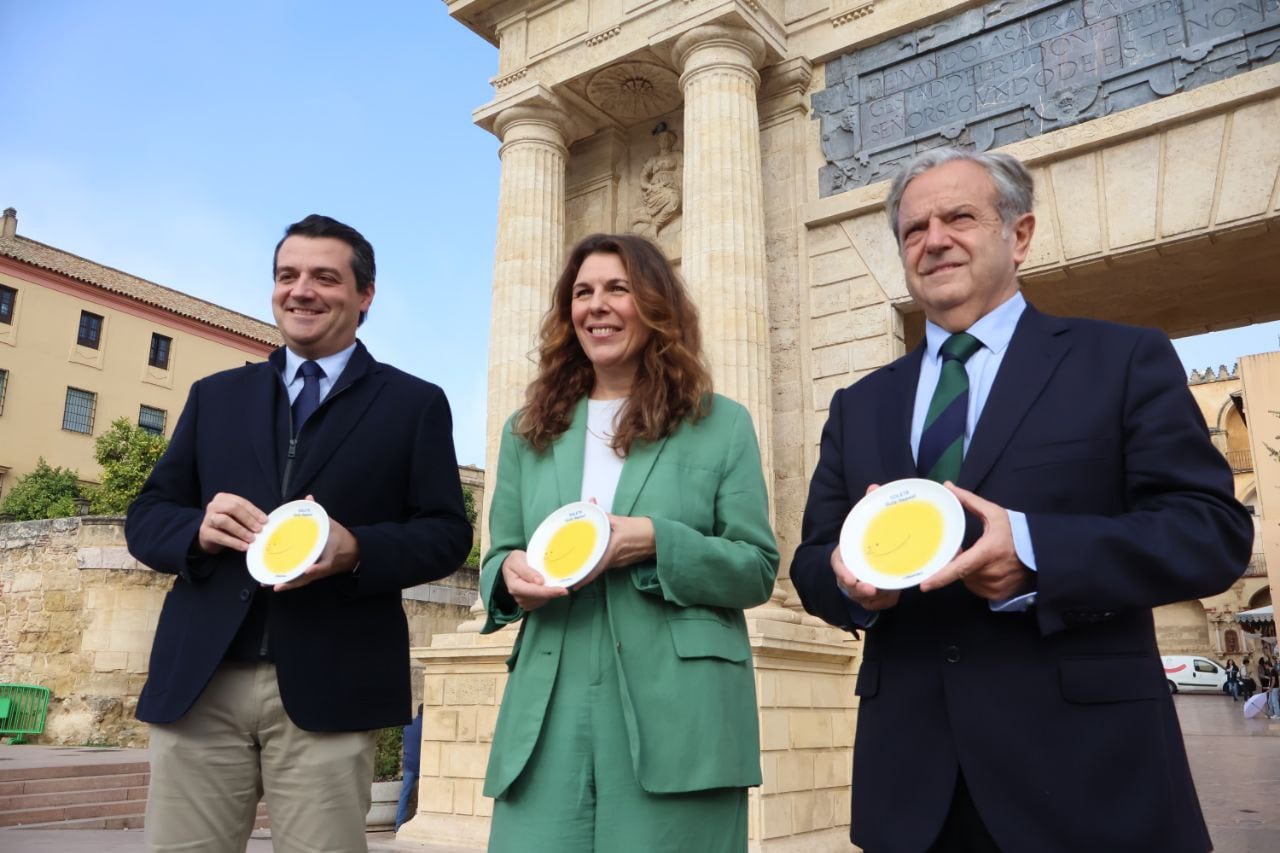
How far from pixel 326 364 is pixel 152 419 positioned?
4230 centimetres

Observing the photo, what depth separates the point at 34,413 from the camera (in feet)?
120

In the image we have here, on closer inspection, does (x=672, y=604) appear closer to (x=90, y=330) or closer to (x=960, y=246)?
(x=960, y=246)

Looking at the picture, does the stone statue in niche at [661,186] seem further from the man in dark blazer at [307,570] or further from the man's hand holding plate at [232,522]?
the man's hand holding plate at [232,522]

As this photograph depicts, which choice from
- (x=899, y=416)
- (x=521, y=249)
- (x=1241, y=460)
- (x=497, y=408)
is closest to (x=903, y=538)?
(x=899, y=416)

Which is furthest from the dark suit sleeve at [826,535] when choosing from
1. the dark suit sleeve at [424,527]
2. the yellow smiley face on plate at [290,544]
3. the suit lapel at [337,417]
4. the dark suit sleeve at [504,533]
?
the suit lapel at [337,417]

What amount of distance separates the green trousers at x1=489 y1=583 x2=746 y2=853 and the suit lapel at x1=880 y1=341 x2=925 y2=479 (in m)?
0.64

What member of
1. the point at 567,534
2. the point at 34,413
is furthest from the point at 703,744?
the point at 34,413

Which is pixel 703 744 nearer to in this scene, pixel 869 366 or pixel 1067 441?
pixel 1067 441

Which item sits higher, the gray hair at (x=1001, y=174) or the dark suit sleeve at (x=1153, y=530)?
the gray hair at (x=1001, y=174)

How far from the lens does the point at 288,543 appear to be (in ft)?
7.64

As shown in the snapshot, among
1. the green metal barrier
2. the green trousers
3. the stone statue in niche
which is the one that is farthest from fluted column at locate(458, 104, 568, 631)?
the green metal barrier

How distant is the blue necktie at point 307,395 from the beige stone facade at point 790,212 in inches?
233

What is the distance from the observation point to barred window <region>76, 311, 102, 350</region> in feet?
124

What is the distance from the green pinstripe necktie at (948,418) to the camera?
79.3 inches
